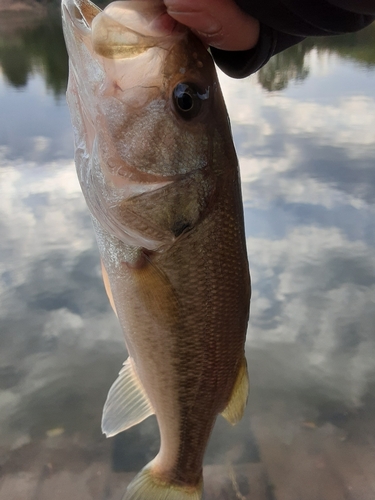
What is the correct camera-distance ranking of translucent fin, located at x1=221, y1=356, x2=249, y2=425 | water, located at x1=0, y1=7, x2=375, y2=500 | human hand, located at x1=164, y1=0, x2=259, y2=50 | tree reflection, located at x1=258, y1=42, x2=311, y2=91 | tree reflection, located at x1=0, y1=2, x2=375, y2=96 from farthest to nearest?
tree reflection, located at x1=0, y1=2, x2=375, y2=96 < tree reflection, located at x1=258, y1=42, x2=311, y2=91 < water, located at x1=0, y1=7, x2=375, y2=500 < translucent fin, located at x1=221, y1=356, x2=249, y2=425 < human hand, located at x1=164, y1=0, x2=259, y2=50

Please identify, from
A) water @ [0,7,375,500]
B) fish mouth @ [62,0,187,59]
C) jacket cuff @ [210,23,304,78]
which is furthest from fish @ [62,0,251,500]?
water @ [0,7,375,500]

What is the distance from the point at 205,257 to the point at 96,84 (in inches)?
19.4

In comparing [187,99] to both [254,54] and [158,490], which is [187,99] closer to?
[254,54]

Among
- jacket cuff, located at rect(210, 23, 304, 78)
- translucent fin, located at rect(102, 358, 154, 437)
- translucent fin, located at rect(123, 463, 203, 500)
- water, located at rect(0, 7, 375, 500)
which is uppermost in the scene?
jacket cuff, located at rect(210, 23, 304, 78)

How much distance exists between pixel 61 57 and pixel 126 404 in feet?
55.3

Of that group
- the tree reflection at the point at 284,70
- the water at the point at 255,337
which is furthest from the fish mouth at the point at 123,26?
the tree reflection at the point at 284,70

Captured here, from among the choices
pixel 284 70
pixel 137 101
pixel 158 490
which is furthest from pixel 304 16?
pixel 284 70

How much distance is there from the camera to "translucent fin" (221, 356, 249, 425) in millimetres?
1305

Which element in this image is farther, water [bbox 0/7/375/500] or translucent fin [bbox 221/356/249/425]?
water [bbox 0/7/375/500]

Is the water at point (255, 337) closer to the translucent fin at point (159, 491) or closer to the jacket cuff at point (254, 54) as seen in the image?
the translucent fin at point (159, 491)

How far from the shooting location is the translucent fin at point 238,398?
130 cm

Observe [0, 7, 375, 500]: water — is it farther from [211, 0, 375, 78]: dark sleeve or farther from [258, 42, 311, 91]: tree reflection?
[258, 42, 311, 91]: tree reflection

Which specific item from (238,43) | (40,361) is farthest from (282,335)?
(238,43)

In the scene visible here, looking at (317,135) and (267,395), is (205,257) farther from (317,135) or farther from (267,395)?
(317,135)
